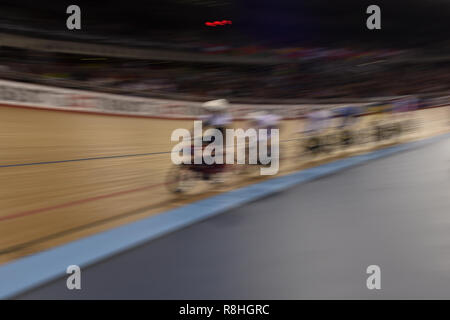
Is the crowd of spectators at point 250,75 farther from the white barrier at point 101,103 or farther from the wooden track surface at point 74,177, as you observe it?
the wooden track surface at point 74,177

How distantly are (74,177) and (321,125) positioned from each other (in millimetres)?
3921

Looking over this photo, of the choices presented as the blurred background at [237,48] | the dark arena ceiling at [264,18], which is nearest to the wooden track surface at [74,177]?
the blurred background at [237,48]

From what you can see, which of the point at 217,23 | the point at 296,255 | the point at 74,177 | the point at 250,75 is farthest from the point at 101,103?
the point at 217,23

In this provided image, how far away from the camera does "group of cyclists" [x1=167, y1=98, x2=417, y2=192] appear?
4156 mm

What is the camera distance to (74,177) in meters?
4.22

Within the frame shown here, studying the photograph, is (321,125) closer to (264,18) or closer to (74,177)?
(74,177)

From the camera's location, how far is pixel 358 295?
1.66 m

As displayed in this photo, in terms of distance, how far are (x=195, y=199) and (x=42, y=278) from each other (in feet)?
6.84

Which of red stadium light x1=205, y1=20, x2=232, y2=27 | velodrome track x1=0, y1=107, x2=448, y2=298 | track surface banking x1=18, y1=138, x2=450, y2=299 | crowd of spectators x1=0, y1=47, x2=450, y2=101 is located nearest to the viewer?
track surface banking x1=18, y1=138, x2=450, y2=299

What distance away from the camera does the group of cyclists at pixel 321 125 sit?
4156 millimetres

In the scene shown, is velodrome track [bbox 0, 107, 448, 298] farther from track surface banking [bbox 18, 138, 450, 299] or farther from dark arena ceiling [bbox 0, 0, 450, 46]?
dark arena ceiling [bbox 0, 0, 450, 46]

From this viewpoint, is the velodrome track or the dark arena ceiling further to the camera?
the dark arena ceiling

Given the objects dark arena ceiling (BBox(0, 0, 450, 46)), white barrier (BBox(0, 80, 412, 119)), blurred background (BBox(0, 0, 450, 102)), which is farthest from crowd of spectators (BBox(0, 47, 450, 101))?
dark arena ceiling (BBox(0, 0, 450, 46))
